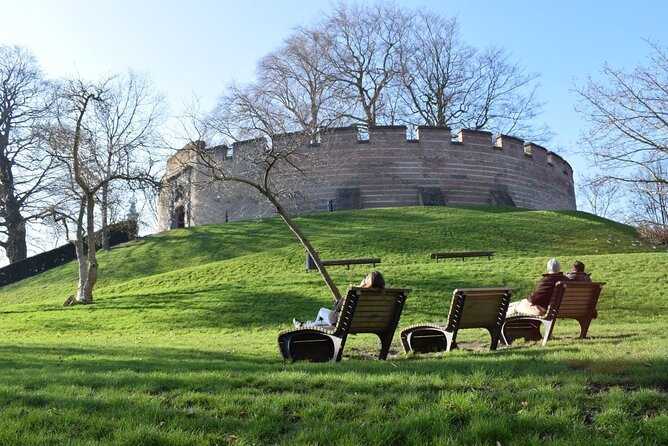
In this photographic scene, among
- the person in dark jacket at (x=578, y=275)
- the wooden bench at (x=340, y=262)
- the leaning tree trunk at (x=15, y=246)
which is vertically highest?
the leaning tree trunk at (x=15, y=246)

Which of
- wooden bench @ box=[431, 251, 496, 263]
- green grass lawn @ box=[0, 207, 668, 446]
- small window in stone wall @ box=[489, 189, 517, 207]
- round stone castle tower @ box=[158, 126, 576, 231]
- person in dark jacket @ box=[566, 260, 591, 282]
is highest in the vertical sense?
round stone castle tower @ box=[158, 126, 576, 231]

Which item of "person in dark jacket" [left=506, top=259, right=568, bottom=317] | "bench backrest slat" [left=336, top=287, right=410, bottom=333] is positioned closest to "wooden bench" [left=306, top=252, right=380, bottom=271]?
"person in dark jacket" [left=506, top=259, right=568, bottom=317]

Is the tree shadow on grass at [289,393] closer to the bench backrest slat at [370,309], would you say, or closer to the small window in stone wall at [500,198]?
the bench backrest slat at [370,309]

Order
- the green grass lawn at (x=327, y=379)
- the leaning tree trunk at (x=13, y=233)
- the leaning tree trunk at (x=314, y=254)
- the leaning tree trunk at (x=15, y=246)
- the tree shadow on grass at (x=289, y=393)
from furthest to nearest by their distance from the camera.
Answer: the leaning tree trunk at (x=15, y=246), the leaning tree trunk at (x=13, y=233), the leaning tree trunk at (x=314, y=254), the tree shadow on grass at (x=289, y=393), the green grass lawn at (x=327, y=379)

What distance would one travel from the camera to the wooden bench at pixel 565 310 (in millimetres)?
7719

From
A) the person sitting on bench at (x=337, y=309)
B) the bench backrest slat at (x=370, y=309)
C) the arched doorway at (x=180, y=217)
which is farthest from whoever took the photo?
the arched doorway at (x=180, y=217)

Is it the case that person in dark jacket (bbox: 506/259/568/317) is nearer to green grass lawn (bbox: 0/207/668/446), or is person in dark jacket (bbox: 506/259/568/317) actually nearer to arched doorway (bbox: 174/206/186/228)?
green grass lawn (bbox: 0/207/668/446)

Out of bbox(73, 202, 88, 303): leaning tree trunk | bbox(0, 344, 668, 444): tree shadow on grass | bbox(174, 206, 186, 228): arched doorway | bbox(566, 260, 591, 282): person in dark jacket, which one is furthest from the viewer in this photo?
bbox(174, 206, 186, 228): arched doorway

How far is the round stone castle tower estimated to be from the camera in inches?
1216

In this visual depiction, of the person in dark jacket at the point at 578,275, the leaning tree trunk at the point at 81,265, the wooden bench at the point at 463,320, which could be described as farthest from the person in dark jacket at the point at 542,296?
the leaning tree trunk at the point at 81,265

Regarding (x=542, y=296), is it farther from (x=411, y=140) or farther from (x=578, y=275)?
(x=411, y=140)

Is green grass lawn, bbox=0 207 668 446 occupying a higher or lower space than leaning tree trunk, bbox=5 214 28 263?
lower

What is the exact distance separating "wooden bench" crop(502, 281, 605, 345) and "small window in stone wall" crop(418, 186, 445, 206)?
71.4ft

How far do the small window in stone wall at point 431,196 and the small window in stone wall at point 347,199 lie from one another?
302cm
